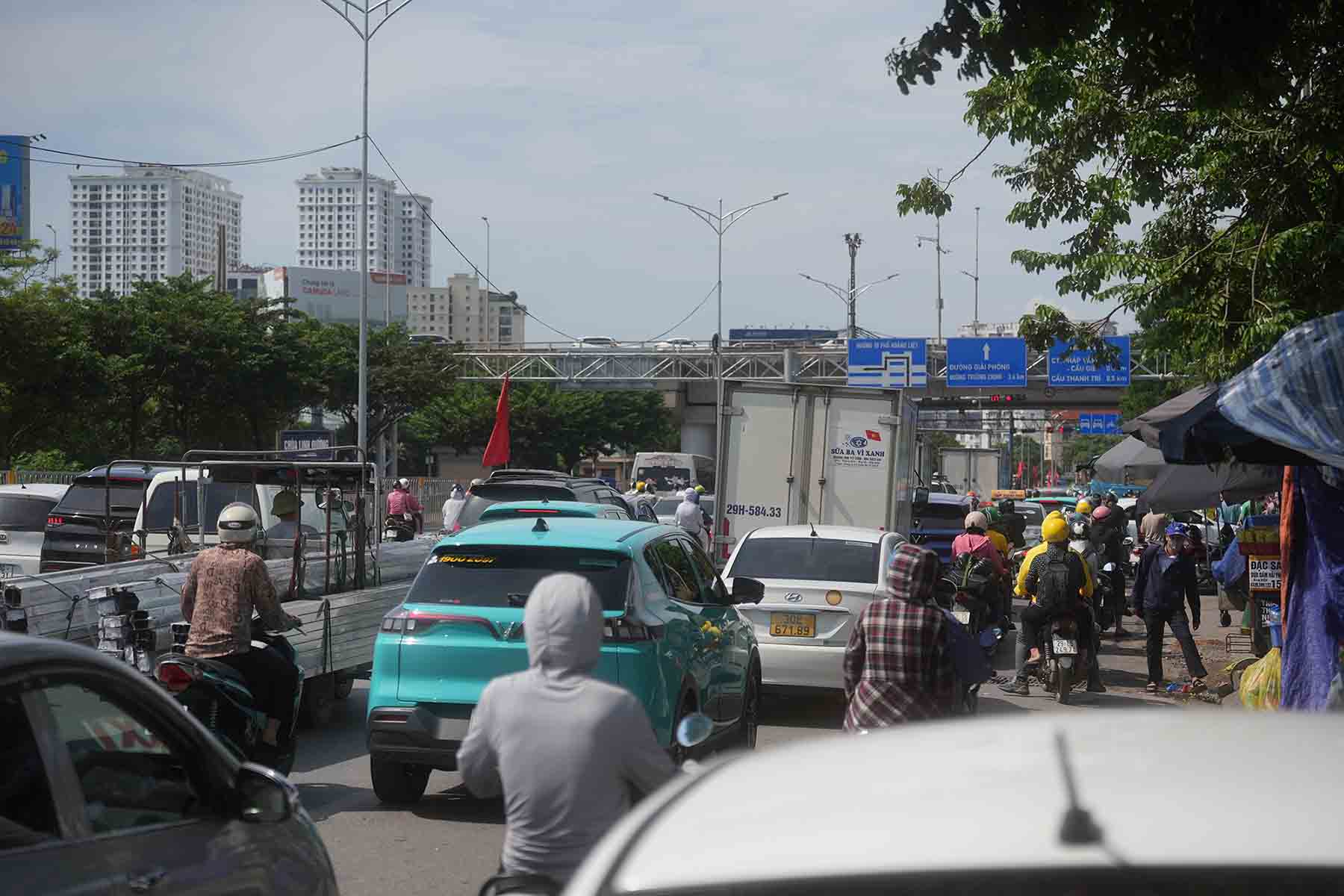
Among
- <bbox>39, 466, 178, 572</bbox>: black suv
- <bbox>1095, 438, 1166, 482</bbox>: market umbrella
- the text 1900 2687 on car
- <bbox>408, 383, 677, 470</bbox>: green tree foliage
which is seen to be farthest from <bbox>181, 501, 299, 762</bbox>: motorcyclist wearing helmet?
<bbox>408, 383, 677, 470</bbox>: green tree foliage

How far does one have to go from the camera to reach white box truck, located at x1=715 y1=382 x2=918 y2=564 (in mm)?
19266

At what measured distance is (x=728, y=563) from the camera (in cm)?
1356

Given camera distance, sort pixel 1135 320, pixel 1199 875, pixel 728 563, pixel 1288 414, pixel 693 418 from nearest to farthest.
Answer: pixel 1199 875 < pixel 1288 414 < pixel 728 563 < pixel 1135 320 < pixel 693 418

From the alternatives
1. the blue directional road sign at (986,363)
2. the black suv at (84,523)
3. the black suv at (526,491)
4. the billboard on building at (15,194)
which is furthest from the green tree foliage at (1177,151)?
the billboard on building at (15,194)

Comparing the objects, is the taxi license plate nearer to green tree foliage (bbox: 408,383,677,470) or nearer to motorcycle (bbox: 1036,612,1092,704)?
motorcycle (bbox: 1036,612,1092,704)

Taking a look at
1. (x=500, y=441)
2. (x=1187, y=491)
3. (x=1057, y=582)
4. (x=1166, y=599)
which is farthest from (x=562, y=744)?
(x=500, y=441)

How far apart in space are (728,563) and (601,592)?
5.26 metres

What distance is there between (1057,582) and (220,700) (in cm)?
814

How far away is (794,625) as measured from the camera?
1277cm

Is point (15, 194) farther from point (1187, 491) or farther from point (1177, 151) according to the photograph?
point (1177, 151)

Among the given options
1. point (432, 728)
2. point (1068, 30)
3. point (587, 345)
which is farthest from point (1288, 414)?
point (587, 345)

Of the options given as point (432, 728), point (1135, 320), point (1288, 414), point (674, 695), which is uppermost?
point (1135, 320)

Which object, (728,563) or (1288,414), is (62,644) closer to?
(1288,414)

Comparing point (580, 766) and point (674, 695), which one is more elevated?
point (580, 766)
